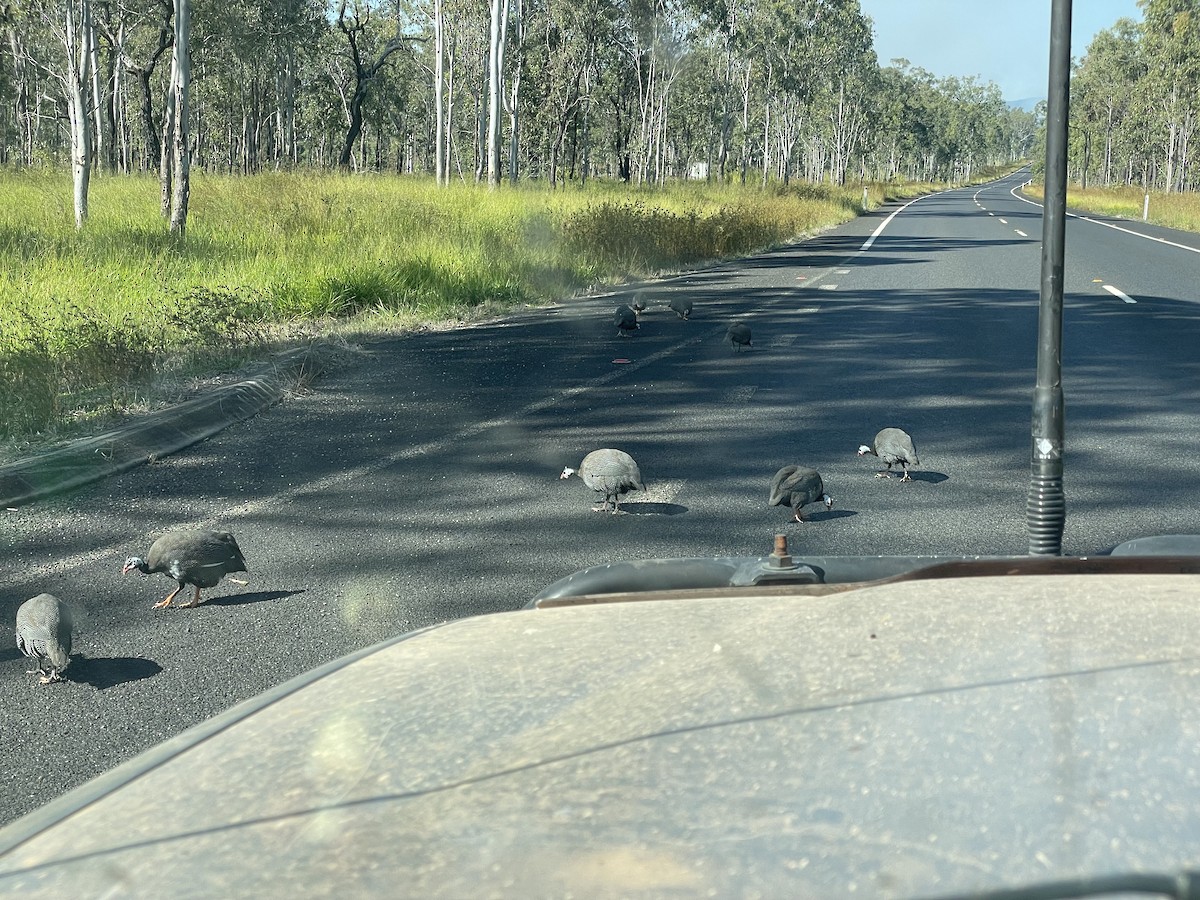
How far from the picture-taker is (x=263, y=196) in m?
19.9

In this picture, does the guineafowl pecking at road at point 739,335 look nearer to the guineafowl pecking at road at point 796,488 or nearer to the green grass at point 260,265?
the green grass at point 260,265

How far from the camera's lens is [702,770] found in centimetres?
131

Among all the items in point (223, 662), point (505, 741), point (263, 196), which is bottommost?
point (223, 662)

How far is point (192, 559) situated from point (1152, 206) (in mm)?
48248

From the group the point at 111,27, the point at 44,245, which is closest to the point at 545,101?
the point at 111,27

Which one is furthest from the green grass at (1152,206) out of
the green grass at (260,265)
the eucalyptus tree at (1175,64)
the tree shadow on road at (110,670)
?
the tree shadow on road at (110,670)

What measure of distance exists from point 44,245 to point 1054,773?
1432 centimetres

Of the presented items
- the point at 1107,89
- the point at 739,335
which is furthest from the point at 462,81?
the point at 739,335

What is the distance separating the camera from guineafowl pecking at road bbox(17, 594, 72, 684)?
4.04 m

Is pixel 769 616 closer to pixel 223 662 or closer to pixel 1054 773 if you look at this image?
pixel 1054 773

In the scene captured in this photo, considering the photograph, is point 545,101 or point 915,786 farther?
point 545,101

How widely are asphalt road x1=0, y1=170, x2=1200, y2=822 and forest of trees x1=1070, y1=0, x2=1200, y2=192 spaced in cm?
5351

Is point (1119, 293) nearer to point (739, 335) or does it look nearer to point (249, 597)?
point (739, 335)

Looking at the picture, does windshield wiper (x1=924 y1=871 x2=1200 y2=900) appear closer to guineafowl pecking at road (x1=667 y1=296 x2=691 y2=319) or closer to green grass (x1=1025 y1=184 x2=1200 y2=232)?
guineafowl pecking at road (x1=667 y1=296 x2=691 y2=319)
